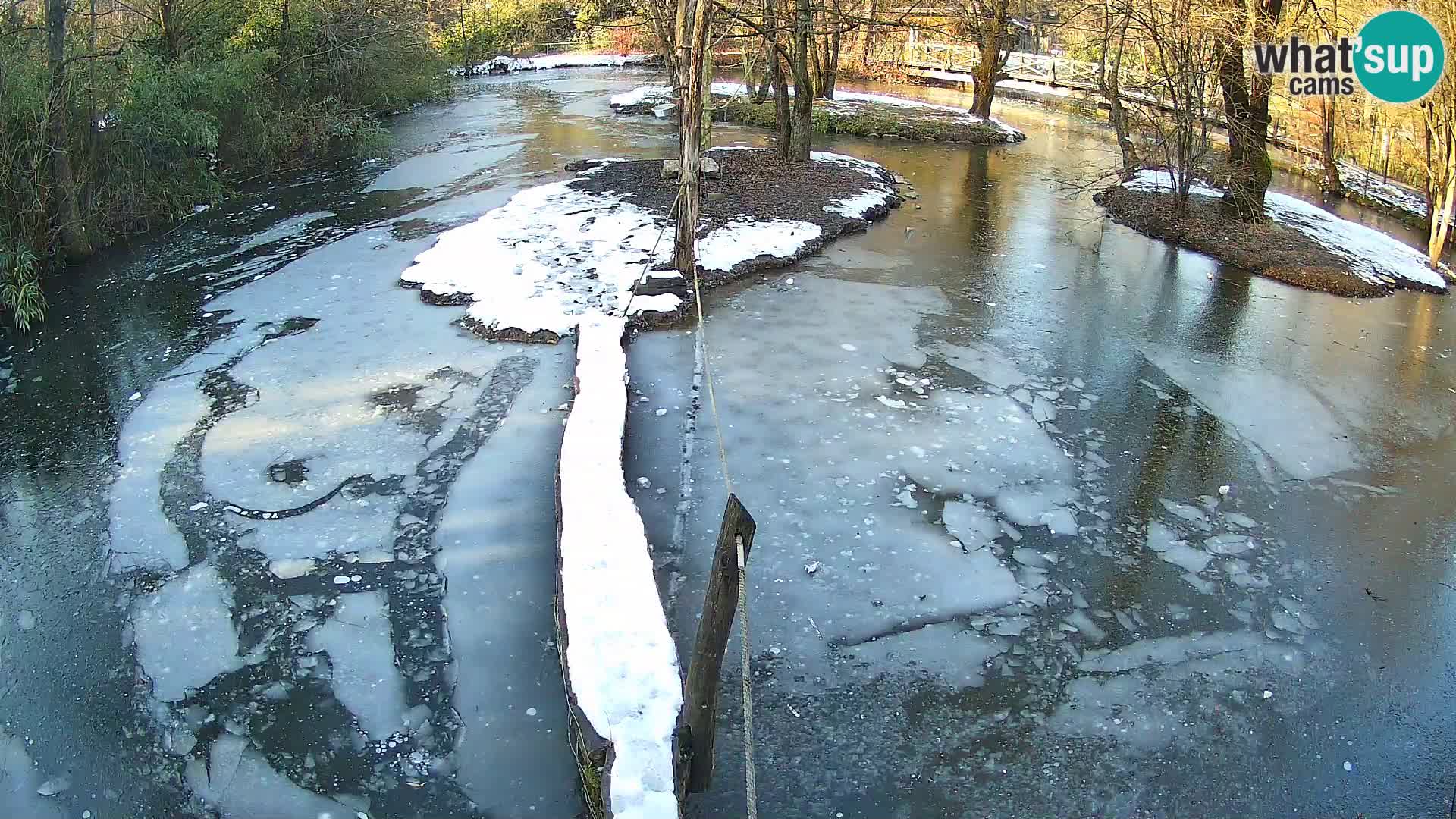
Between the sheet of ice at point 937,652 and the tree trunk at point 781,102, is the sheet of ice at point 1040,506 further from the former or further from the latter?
the tree trunk at point 781,102

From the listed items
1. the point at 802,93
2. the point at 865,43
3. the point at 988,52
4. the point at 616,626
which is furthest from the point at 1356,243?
the point at 865,43

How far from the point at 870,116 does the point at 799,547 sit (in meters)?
21.4

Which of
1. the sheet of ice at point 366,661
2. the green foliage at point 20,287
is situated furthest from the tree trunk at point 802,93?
the sheet of ice at point 366,661

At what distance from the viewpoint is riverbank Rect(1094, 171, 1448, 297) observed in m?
13.7

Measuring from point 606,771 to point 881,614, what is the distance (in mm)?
2429

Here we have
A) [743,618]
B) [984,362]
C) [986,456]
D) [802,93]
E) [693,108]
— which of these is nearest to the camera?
[743,618]

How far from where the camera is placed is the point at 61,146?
12.9 metres

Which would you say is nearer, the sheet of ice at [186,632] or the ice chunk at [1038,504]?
the sheet of ice at [186,632]

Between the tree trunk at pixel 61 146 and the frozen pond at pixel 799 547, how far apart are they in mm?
1145

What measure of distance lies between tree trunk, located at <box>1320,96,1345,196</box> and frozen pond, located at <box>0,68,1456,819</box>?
737 centimetres

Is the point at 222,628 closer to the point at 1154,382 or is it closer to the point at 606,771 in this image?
the point at 606,771

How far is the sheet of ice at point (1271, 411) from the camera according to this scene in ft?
28.0

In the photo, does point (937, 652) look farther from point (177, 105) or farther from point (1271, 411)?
point (177, 105)

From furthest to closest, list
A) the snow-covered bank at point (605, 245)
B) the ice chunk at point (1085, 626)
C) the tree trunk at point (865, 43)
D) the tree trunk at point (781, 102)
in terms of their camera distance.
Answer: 1. the tree trunk at point (865, 43)
2. the tree trunk at point (781, 102)
3. the snow-covered bank at point (605, 245)
4. the ice chunk at point (1085, 626)
